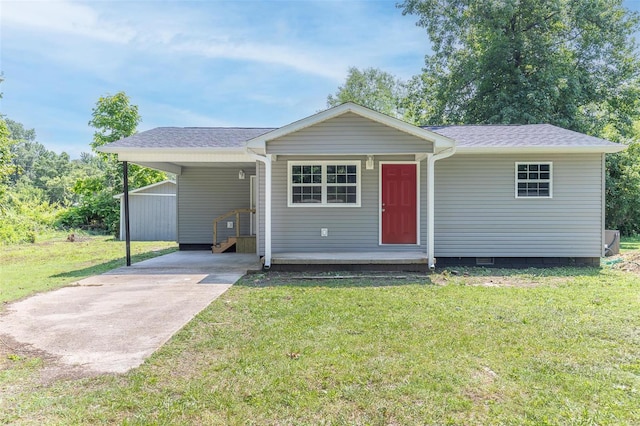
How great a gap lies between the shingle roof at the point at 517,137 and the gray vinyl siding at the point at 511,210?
1.18ft

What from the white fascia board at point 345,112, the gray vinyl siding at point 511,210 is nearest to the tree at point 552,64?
the gray vinyl siding at point 511,210

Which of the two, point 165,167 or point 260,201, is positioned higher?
point 165,167

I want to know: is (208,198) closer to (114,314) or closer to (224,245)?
(224,245)

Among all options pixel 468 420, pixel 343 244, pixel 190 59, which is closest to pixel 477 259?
pixel 343 244

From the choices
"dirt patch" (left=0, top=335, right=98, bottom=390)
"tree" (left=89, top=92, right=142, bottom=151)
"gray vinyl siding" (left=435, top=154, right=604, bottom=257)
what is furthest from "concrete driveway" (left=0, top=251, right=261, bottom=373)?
"tree" (left=89, top=92, right=142, bottom=151)

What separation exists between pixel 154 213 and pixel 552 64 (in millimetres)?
18672

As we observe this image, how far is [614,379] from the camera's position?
2.89m

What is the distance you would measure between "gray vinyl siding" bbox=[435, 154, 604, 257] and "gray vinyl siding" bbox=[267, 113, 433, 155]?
1.62 m

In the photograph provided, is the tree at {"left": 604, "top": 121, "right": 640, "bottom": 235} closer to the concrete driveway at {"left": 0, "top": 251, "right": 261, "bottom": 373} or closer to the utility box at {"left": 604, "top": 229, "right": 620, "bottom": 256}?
the utility box at {"left": 604, "top": 229, "right": 620, "bottom": 256}

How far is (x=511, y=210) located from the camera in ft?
27.8

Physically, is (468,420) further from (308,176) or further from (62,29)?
(62,29)

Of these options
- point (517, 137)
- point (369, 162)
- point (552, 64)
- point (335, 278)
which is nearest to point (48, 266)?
point (335, 278)

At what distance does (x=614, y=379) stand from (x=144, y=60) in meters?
18.4

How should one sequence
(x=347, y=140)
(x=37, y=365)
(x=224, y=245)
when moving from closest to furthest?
(x=37, y=365)
(x=347, y=140)
(x=224, y=245)
